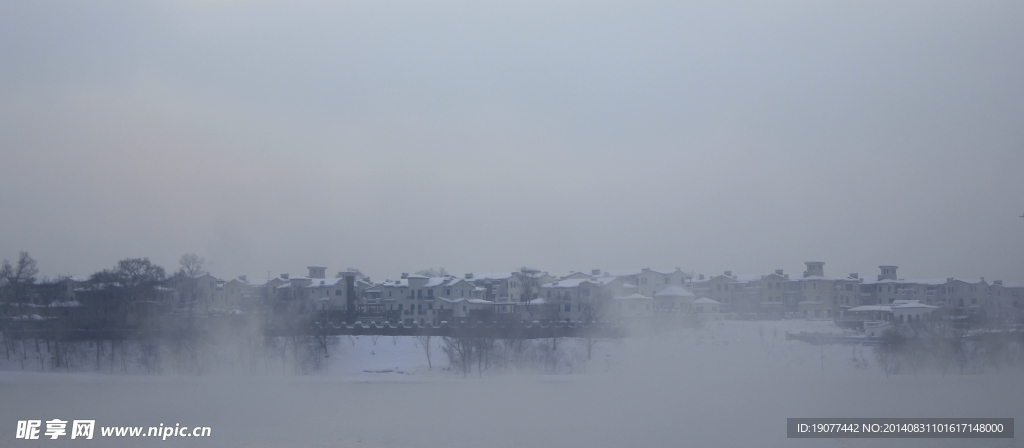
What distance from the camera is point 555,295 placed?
41.2 metres

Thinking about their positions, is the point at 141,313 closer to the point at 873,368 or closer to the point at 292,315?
the point at 292,315

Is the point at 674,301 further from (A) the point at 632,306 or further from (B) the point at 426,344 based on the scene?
(B) the point at 426,344

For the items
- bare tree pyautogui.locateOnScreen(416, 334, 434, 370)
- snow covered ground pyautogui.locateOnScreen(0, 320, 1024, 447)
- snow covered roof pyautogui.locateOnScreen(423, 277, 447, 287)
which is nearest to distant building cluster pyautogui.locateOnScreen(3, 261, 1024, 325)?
snow covered roof pyautogui.locateOnScreen(423, 277, 447, 287)

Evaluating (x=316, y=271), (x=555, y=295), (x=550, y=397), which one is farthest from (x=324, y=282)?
(x=550, y=397)

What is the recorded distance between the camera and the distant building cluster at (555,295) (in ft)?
114

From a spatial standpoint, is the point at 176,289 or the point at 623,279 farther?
the point at 623,279

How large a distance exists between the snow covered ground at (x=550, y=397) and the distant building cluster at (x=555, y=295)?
620 cm

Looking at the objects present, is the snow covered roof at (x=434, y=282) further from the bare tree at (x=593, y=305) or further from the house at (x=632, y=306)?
the house at (x=632, y=306)

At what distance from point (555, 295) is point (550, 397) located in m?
19.2

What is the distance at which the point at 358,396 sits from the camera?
22.5m

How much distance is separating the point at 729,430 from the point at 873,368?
12229 millimetres

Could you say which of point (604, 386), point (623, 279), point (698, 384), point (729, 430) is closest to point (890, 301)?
point (623, 279)

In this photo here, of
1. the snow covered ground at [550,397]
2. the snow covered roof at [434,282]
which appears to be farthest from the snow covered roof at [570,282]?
the snow covered ground at [550,397]

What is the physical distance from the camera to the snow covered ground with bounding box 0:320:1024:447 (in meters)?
16.4
